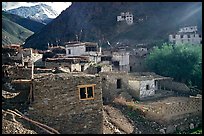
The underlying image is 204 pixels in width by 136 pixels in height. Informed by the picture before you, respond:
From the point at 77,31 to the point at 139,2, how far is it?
10.7 meters

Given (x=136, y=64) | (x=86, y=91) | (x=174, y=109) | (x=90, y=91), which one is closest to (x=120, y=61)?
(x=136, y=64)

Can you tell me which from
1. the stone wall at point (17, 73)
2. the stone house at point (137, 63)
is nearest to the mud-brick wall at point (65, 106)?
the stone wall at point (17, 73)

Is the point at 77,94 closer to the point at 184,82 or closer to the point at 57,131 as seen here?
the point at 57,131

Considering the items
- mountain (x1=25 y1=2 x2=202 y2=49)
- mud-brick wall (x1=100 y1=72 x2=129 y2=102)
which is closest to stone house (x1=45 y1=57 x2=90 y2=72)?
mud-brick wall (x1=100 y1=72 x2=129 y2=102)

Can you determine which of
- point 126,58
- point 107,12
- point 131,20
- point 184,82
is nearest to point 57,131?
point 184,82

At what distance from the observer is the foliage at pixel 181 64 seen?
21.7 m

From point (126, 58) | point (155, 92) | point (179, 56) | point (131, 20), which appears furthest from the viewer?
point (131, 20)

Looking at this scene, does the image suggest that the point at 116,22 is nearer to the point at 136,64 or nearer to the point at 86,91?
the point at 136,64

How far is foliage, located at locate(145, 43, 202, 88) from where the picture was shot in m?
21.7

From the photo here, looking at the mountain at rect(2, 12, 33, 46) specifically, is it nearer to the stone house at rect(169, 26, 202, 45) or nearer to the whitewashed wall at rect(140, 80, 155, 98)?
the stone house at rect(169, 26, 202, 45)

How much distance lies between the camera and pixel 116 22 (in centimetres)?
4984

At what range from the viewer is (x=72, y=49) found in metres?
25.5

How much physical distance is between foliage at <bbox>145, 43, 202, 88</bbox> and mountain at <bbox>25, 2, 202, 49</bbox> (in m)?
20.2

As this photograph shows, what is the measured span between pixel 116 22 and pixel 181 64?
28468 mm
